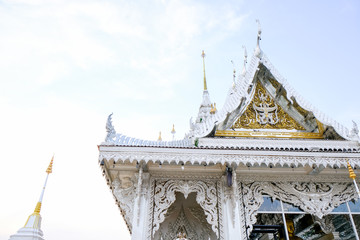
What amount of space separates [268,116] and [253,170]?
1745mm

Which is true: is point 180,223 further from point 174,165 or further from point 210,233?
point 174,165

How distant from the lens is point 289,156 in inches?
217

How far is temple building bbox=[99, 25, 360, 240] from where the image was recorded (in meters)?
5.38

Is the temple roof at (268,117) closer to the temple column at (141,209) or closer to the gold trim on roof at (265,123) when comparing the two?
the gold trim on roof at (265,123)

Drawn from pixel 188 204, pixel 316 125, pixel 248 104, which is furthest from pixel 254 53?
pixel 188 204

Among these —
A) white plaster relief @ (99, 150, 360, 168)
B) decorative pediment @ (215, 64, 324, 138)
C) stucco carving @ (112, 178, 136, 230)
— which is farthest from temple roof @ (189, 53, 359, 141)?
stucco carving @ (112, 178, 136, 230)

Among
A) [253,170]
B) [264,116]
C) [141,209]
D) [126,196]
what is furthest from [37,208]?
[264,116]

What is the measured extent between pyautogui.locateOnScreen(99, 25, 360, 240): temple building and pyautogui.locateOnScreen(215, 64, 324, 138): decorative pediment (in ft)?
0.08

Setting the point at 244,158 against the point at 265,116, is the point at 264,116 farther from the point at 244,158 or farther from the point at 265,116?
Answer: the point at 244,158

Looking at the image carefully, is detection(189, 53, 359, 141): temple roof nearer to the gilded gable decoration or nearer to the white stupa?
the gilded gable decoration

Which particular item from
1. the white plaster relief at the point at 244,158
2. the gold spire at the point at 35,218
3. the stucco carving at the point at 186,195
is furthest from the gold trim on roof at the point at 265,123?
the gold spire at the point at 35,218

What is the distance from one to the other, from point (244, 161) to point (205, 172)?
964 millimetres

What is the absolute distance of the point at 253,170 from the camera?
608cm

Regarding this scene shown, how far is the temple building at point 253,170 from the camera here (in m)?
5.38
